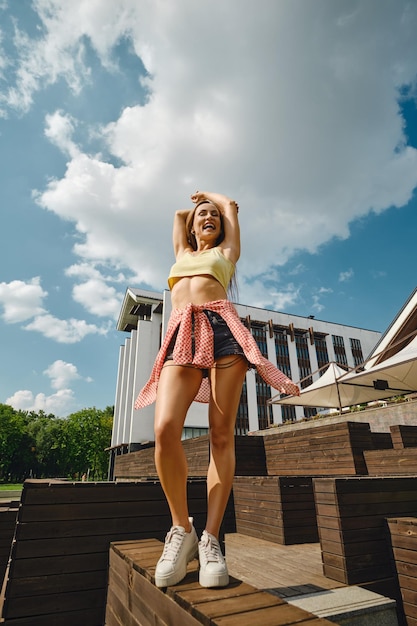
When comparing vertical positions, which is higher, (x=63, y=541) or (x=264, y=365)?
(x=264, y=365)

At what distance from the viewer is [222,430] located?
6.31 ft

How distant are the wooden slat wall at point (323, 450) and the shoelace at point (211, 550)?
453 cm

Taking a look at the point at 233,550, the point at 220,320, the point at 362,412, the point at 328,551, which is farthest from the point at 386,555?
the point at 362,412

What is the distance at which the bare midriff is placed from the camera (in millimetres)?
2236

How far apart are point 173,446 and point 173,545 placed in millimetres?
437

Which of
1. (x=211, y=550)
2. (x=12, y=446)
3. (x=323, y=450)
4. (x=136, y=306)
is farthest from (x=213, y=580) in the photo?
(x=12, y=446)

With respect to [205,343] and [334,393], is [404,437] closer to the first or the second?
[205,343]

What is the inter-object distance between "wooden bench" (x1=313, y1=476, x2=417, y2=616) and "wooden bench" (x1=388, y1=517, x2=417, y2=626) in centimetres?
9

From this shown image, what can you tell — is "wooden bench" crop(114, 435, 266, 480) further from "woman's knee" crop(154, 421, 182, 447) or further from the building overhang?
the building overhang

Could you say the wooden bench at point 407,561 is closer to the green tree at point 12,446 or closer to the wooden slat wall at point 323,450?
the wooden slat wall at point 323,450

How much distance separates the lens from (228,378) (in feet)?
6.51

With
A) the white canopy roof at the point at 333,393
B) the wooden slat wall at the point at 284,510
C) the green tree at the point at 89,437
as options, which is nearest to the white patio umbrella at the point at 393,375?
the white canopy roof at the point at 333,393

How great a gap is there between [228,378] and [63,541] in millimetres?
1734

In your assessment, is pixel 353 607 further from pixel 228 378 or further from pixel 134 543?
pixel 228 378
